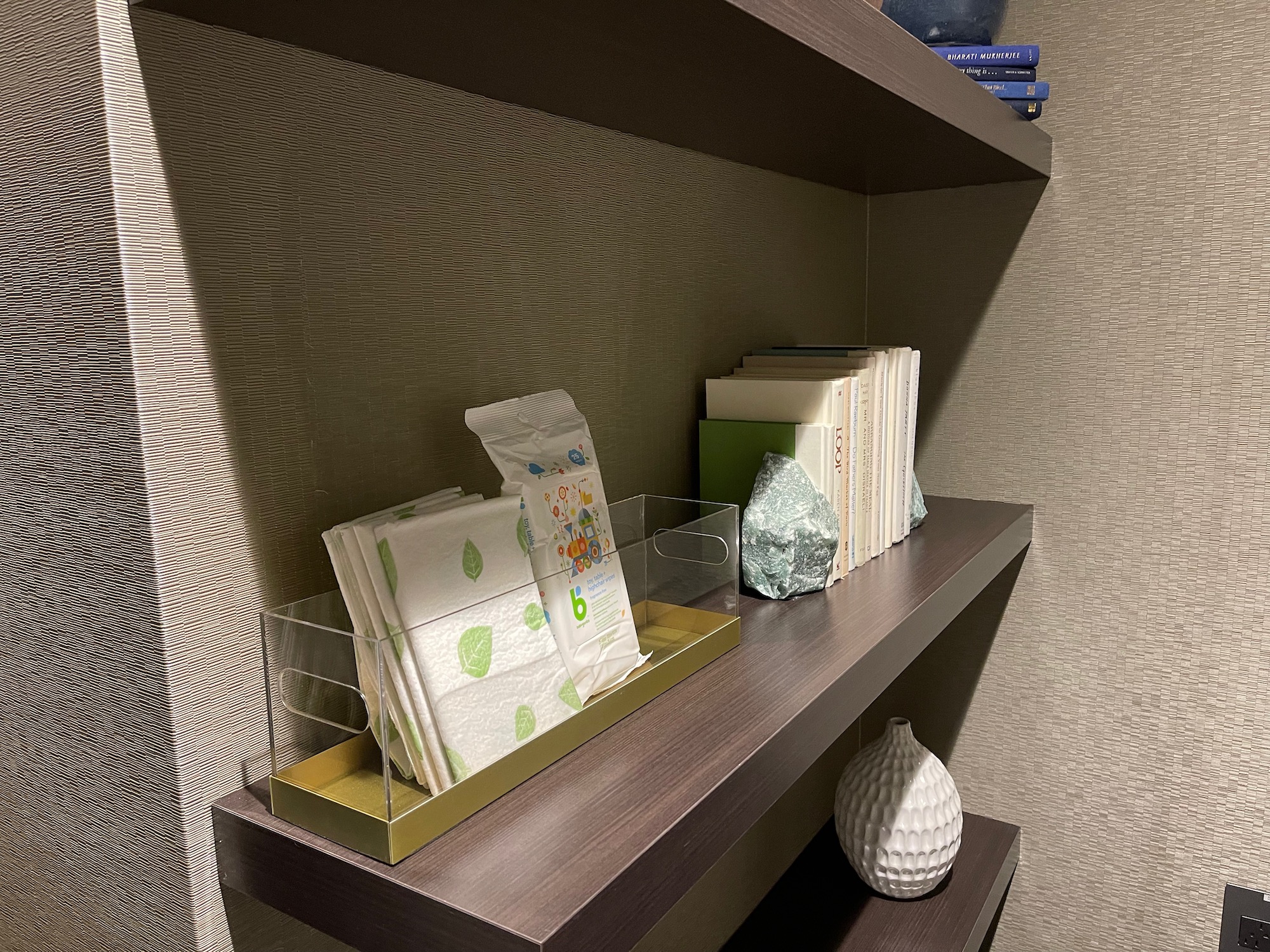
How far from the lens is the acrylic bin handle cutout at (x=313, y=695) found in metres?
0.57

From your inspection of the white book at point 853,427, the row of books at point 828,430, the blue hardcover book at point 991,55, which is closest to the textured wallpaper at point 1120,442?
the blue hardcover book at point 991,55

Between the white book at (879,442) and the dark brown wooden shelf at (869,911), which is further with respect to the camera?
the dark brown wooden shelf at (869,911)

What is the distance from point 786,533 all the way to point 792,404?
0.50 ft

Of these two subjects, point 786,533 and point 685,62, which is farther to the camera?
point 786,533

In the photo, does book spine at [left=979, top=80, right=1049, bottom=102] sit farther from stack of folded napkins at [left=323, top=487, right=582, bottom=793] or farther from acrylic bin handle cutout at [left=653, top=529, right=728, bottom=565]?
stack of folded napkins at [left=323, top=487, right=582, bottom=793]

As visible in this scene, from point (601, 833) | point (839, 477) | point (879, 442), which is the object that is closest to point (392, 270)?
point (601, 833)

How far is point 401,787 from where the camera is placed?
570mm

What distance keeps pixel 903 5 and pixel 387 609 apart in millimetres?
976

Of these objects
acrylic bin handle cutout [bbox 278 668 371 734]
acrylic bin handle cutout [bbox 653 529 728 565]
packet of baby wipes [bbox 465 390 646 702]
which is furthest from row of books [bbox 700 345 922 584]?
acrylic bin handle cutout [bbox 278 668 371 734]

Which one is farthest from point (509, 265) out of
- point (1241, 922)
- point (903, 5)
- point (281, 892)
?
point (1241, 922)

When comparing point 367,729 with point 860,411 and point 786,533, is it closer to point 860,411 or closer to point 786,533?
point 786,533

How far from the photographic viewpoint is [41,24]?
0.51 metres

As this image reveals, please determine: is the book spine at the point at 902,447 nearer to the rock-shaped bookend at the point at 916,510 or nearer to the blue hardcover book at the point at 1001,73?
the rock-shaped bookend at the point at 916,510

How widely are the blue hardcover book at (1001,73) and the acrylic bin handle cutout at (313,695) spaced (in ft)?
3.26
